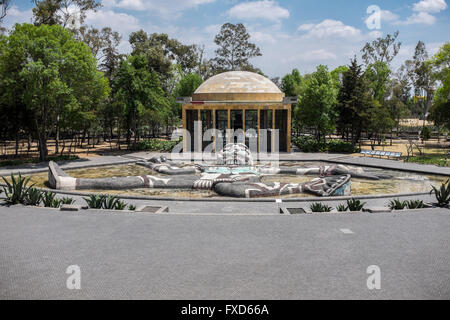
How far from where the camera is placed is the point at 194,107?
40.8 meters

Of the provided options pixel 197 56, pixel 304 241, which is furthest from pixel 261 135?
pixel 197 56

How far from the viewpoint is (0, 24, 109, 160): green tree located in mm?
29688

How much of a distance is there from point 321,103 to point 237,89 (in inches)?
385

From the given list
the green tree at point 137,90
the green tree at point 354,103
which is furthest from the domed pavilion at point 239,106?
the green tree at point 354,103

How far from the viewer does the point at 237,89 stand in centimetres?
4138

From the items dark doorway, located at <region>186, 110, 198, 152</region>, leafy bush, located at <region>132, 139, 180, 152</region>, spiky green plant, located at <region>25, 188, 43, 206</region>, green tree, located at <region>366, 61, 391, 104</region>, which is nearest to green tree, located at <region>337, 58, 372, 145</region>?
dark doorway, located at <region>186, 110, 198, 152</region>

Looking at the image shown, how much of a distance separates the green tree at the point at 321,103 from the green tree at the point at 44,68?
23.6 meters

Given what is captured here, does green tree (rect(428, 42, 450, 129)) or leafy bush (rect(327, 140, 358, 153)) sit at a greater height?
green tree (rect(428, 42, 450, 129))

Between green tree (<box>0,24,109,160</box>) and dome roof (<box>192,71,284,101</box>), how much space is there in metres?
12.7

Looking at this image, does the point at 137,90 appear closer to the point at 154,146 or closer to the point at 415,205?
the point at 154,146

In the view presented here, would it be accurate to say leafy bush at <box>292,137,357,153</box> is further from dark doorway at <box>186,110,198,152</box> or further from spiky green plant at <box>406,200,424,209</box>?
spiky green plant at <box>406,200,424,209</box>

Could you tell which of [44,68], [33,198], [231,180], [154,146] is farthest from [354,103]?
[33,198]

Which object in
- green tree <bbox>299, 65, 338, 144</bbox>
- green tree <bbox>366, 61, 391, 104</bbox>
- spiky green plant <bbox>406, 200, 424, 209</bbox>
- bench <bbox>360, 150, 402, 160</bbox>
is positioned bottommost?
spiky green plant <bbox>406, 200, 424, 209</bbox>
